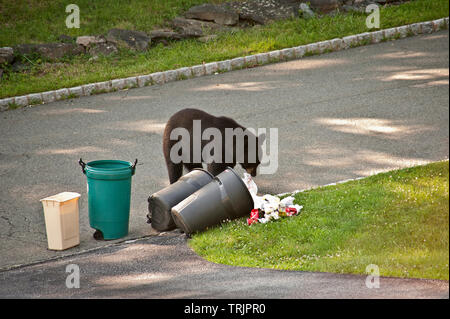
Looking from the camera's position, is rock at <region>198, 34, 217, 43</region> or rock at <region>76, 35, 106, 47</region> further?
rock at <region>198, 34, 217, 43</region>

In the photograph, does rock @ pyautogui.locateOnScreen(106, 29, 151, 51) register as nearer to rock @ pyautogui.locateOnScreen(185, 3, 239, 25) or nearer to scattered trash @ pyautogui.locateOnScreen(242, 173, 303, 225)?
rock @ pyautogui.locateOnScreen(185, 3, 239, 25)

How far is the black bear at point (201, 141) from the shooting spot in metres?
9.10

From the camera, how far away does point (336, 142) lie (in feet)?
37.1

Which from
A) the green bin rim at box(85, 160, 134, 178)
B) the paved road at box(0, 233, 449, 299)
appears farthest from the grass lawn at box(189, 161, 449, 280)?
the green bin rim at box(85, 160, 134, 178)

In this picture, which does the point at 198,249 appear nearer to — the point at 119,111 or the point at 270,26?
the point at 119,111

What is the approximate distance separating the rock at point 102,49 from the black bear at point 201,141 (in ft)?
25.8

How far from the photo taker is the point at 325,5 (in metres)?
18.2

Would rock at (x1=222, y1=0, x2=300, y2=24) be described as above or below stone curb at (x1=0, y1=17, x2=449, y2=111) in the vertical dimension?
above

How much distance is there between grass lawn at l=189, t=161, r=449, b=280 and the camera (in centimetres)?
651

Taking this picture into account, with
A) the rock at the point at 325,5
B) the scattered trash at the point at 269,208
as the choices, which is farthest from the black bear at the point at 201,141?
the rock at the point at 325,5

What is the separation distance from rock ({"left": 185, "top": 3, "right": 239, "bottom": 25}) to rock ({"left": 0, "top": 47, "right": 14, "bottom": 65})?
491cm

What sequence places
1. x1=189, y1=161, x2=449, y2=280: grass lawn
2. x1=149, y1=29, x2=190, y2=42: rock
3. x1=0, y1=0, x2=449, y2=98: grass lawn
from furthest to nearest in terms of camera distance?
x1=149, y1=29, x2=190, y2=42: rock → x1=0, y1=0, x2=449, y2=98: grass lawn → x1=189, y1=161, x2=449, y2=280: grass lawn

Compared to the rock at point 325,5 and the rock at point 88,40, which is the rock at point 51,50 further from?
the rock at point 325,5

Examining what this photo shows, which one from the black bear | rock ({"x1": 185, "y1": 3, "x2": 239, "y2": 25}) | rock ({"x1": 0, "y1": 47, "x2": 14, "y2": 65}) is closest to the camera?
the black bear
